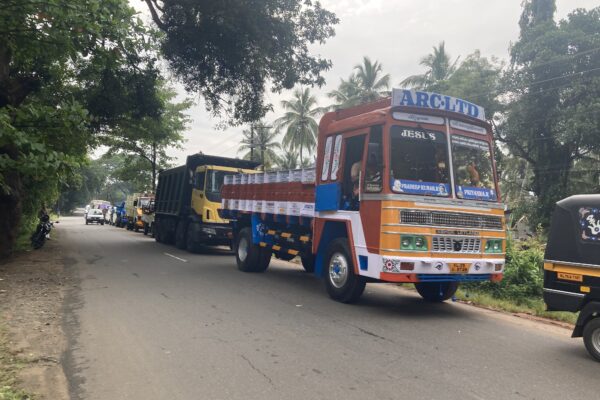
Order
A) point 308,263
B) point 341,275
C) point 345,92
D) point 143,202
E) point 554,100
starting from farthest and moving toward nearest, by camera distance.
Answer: point 345,92
point 143,202
point 554,100
point 308,263
point 341,275

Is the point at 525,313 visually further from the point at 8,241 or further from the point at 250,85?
the point at 8,241

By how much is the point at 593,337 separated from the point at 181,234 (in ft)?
50.9

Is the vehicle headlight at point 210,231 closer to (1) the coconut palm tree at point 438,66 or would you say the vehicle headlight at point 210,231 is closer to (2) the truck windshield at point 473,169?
(2) the truck windshield at point 473,169

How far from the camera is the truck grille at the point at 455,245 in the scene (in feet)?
24.1

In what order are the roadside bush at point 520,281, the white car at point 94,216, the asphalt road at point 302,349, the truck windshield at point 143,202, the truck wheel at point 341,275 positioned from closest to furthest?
the asphalt road at point 302,349 < the truck wheel at point 341,275 < the roadside bush at point 520,281 < the truck windshield at point 143,202 < the white car at point 94,216

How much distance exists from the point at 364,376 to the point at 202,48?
43.1 feet

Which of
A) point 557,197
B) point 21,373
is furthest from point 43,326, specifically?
point 557,197

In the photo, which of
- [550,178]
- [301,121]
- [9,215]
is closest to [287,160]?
[301,121]

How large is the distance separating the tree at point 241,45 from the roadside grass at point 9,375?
1100 centimetres

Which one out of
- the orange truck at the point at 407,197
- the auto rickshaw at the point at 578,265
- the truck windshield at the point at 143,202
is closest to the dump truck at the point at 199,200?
the orange truck at the point at 407,197

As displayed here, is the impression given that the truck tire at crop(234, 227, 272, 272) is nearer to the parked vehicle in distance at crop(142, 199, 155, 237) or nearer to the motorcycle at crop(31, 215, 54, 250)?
the motorcycle at crop(31, 215, 54, 250)

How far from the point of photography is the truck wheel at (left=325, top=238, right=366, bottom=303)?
26.4 ft

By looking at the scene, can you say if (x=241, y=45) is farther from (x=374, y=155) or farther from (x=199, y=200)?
(x=374, y=155)

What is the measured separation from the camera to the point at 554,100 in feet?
82.4
